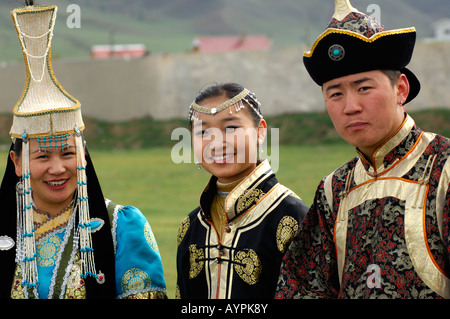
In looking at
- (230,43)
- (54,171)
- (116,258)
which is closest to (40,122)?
(54,171)

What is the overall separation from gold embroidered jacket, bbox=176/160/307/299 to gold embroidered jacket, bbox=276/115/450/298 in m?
0.30

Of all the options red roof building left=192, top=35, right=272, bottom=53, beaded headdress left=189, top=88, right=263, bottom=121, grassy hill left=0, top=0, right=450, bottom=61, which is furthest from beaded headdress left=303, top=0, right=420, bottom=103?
grassy hill left=0, top=0, right=450, bottom=61

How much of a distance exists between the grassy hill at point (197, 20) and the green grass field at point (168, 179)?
3159 inches

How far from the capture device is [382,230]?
2764mm

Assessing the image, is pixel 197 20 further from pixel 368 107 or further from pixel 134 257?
pixel 368 107

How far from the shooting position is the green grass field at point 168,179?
1030 cm

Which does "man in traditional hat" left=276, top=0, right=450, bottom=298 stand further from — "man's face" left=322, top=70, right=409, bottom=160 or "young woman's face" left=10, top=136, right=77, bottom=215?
"young woman's face" left=10, top=136, right=77, bottom=215

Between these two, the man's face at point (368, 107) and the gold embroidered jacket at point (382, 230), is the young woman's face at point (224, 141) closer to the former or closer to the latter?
the gold embroidered jacket at point (382, 230)

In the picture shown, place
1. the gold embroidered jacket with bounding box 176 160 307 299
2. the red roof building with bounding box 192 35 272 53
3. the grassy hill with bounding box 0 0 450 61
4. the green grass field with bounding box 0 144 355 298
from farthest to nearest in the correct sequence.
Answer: the grassy hill with bounding box 0 0 450 61 < the red roof building with bounding box 192 35 272 53 < the green grass field with bounding box 0 144 355 298 < the gold embroidered jacket with bounding box 176 160 307 299

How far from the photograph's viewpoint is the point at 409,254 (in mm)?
2662

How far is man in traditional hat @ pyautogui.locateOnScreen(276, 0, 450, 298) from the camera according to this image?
2.66 meters

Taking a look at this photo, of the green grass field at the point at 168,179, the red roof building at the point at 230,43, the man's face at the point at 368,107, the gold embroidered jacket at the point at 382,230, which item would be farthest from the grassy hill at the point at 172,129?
the red roof building at the point at 230,43
